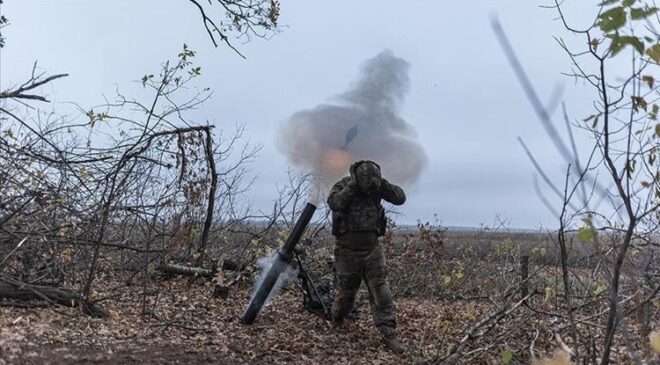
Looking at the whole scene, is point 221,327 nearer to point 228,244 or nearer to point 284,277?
point 284,277

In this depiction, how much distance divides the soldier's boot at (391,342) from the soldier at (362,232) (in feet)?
0.34

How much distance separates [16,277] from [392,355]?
14.8 feet

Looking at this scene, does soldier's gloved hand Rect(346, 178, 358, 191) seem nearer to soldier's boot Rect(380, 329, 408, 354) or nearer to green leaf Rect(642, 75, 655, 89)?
soldier's boot Rect(380, 329, 408, 354)

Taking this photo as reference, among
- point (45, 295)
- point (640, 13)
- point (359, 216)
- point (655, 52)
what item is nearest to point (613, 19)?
point (640, 13)

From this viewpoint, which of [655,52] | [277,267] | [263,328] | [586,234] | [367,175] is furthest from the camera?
[277,267]

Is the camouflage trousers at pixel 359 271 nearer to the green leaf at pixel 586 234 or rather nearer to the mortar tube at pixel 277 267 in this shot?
the mortar tube at pixel 277 267

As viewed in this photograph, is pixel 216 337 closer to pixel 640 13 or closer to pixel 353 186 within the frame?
pixel 353 186

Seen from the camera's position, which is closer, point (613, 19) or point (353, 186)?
point (613, 19)

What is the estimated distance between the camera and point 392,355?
20.6 feet

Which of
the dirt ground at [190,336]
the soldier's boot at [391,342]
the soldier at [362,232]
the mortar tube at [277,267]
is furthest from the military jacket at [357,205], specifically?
the dirt ground at [190,336]

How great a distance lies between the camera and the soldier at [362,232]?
673 centimetres

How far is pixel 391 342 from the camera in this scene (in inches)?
255

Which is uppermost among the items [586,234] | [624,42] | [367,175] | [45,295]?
[367,175]

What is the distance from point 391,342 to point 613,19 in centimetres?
500
